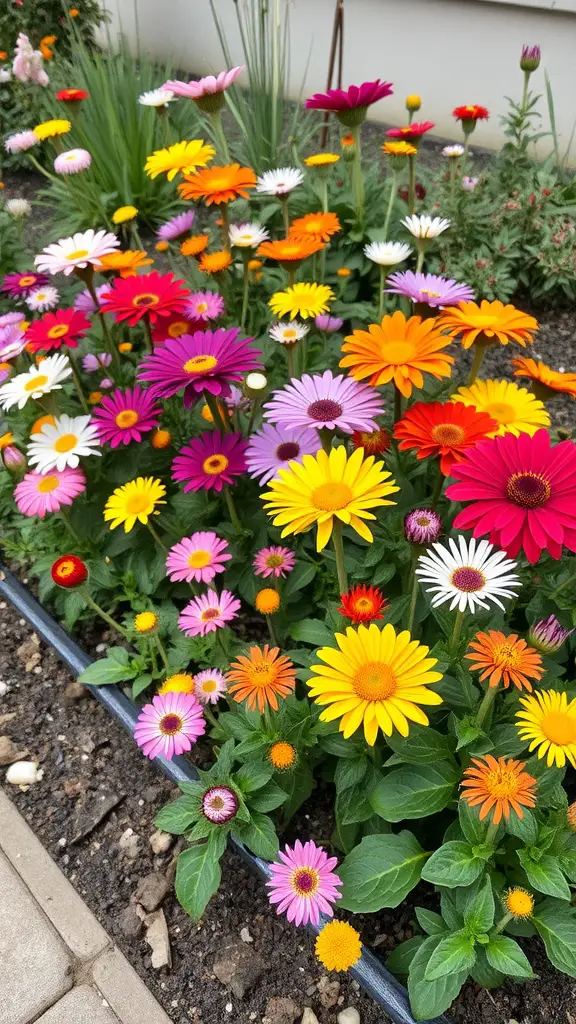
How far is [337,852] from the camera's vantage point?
139cm

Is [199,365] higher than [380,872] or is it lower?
higher

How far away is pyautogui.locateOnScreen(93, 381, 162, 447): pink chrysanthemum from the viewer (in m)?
1.58

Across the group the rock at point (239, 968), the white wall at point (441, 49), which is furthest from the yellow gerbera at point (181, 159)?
the white wall at point (441, 49)

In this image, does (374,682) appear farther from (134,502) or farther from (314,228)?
(314,228)

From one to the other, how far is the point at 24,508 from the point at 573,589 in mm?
1189

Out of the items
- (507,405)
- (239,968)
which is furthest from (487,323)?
(239,968)

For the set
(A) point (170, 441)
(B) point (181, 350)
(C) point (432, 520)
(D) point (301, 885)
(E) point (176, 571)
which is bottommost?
(D) point (301, 885)

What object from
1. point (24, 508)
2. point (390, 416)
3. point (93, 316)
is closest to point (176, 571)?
point (24, 508)

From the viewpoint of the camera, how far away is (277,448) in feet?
5.10

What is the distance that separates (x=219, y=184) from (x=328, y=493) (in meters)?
1.00

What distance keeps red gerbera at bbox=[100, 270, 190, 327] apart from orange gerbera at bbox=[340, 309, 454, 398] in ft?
1.68

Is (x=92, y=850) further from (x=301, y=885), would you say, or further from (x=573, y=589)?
(x=573, y=589)

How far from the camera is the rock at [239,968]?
1.29 meters

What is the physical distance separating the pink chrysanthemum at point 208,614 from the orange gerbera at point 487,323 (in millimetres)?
678
